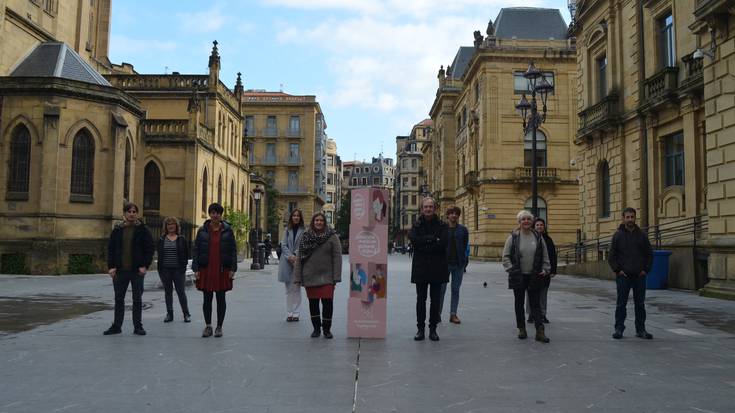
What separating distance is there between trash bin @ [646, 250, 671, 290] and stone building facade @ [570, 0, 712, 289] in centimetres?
25

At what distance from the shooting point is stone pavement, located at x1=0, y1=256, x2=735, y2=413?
5.02 meters

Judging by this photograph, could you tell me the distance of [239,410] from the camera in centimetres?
476

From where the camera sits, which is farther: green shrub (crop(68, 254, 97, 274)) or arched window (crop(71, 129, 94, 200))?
arched window (crop(71, 129, 94, 200))

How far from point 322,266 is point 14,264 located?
1855 centimetres

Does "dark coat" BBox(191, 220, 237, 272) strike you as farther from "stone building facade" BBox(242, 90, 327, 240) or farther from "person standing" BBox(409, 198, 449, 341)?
"stone building facade" BBox(242, 90, 327, 240)

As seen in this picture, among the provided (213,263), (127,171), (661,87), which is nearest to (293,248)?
(213,263)

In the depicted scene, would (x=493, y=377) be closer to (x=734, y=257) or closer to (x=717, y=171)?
(x=734, y=257)

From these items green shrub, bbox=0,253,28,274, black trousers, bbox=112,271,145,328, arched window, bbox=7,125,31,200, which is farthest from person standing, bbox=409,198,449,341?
arched window, bbox=7,125,31,200

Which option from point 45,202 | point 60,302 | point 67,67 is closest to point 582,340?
point 60,302

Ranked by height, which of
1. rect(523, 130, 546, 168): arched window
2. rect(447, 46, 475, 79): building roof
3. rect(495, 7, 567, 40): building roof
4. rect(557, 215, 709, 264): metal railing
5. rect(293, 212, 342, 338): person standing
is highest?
rect(447, 46, 475, 79): building roof

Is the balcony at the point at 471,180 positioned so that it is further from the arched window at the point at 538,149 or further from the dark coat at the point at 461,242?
the dark coat at the point at 461,242

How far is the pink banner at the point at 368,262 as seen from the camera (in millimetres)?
8312

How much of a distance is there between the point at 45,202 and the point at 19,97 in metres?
4.11

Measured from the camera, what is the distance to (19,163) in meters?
23.1
